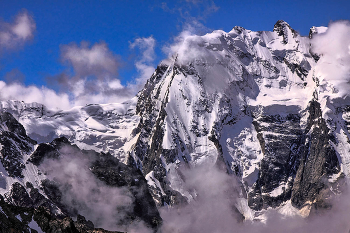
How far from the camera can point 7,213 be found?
181000mm

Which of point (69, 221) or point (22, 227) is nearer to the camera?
point (22, 227)

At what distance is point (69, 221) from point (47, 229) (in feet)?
29.7

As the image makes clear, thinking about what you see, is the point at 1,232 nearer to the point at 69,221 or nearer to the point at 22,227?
the point at 22,227

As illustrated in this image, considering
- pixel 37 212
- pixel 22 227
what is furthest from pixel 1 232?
pixel 37 212

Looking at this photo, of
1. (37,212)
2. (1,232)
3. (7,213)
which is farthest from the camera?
(37,212)

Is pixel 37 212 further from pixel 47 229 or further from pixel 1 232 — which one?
pixel 1 232

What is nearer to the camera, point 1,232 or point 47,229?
point 1,232

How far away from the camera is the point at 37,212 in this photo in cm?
19338

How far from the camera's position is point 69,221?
192 meters

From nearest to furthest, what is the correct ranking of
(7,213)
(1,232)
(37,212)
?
1. (1,232)
2. (7,213)
3. (37,212)

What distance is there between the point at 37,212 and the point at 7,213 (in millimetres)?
13840

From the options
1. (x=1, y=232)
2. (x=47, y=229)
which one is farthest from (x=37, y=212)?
(x=1, y=232)

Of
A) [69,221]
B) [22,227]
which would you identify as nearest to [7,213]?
[22,227]

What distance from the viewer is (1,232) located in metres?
169
